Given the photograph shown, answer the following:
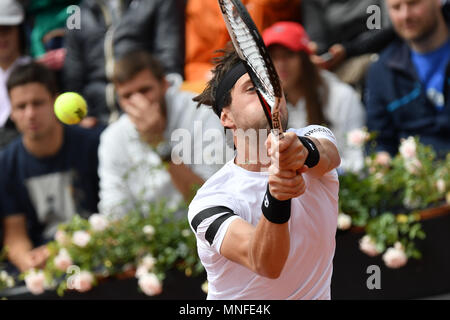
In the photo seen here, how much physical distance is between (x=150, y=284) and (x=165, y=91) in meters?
1.03

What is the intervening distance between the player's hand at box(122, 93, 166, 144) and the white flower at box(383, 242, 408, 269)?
49.7 inches

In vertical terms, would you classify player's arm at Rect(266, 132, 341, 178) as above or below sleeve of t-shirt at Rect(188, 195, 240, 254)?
above

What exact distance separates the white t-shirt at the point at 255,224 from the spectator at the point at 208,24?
2402mm

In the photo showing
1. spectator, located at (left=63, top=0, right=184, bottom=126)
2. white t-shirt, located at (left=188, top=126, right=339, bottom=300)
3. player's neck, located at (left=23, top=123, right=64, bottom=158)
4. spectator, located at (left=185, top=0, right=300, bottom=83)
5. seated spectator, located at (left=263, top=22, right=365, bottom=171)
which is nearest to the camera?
white t-shirt, located at (left=188, top=126, right=339, bottom=300)

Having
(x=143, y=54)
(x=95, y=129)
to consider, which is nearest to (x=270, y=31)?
(x=143, y=54)

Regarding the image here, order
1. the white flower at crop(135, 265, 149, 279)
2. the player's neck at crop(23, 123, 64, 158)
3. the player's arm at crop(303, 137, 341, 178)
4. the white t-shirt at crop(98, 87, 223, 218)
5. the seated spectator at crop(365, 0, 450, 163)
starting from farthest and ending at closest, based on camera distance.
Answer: the player's neck at crop(23, 123, 64, 158)
the seated spectator at crop(365, 0, 450, 163)
the white t-shirt at crop(98, 87, 223, 218)
the white flower at crop(135, 265, 149, 279)
the player's arm at crop(303, 137, 341, 178)

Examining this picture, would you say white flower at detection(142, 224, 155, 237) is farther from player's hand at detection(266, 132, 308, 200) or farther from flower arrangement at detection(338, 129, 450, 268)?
player's hand at detection(266, 132, 308, 200)

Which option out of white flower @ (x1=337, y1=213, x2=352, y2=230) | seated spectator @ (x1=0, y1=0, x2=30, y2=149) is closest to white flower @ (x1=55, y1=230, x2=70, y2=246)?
white flower @ (x1=337, y1=213, x2=352, y2=230)

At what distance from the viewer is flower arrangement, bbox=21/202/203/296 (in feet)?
12.4

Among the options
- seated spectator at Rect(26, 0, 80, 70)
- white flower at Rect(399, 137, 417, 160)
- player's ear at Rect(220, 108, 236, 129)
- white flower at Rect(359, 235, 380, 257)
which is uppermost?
seated spectator at Rect(26, 0, 80, 70)

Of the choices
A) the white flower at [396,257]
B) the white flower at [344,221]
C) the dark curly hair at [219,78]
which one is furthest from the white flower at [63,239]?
the dark curly hair at [219,78]

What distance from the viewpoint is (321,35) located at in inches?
195

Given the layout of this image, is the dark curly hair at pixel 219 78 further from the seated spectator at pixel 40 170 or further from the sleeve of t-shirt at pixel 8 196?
the sleeve of t-shirt at pixel 8 196

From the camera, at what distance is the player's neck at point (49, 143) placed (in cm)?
482
